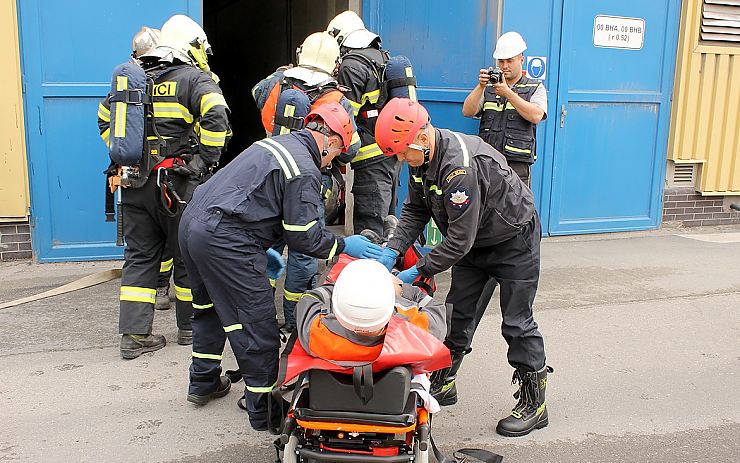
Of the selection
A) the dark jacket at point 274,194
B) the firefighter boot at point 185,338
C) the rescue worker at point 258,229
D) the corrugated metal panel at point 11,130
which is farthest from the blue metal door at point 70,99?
the dark jacket at point 274,194

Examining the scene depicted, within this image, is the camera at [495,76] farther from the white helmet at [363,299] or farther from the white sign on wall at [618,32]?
the white helmet at [363,299]

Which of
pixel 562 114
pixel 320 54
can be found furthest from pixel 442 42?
pixel 320 54

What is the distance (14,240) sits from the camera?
6613 mm

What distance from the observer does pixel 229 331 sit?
139 inches

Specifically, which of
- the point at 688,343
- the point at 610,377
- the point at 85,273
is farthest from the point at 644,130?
the point at 85,273

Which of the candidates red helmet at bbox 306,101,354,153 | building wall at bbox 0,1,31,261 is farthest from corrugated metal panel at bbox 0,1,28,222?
red helmet at bbox 306,101,354,153

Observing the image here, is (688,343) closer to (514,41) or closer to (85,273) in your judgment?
(514,41)

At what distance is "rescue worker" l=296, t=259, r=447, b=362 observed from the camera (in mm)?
2762

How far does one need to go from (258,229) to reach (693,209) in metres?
6.70

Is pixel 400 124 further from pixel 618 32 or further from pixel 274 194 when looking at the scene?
pixel 618 32

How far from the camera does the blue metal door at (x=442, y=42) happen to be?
6.80m

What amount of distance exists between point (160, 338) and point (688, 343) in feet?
A: 12.0

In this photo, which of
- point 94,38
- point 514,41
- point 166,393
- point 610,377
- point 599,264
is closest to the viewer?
point 166,393

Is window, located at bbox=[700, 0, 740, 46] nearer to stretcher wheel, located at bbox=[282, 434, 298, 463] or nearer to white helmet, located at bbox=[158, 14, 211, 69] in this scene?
white helmet, located at bbox=[158, 14, 211, 69]
